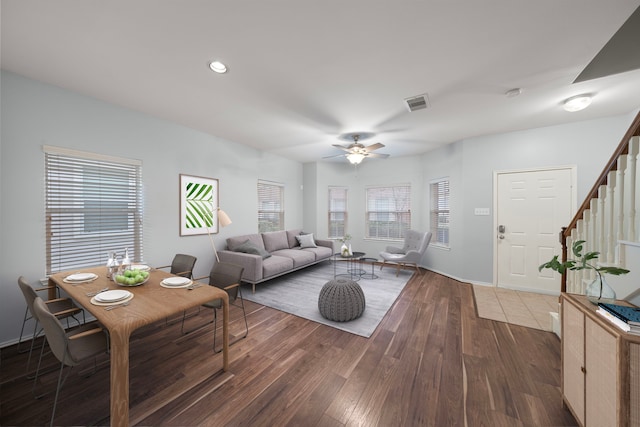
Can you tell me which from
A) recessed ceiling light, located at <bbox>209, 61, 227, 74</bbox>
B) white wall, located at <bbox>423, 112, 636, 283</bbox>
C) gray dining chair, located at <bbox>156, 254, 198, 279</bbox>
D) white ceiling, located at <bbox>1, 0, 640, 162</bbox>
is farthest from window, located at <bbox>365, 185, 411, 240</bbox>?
recessed ceiling light, located at <bbox>209, 61, 227, 74</bbox>

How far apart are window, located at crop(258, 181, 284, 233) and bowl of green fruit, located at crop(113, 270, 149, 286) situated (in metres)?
3.14

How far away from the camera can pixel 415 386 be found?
181 cm

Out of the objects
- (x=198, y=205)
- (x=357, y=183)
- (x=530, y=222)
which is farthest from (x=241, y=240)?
(x=530, y=222)

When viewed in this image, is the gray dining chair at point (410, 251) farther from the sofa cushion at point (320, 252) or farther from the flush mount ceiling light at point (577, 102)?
the flush mount ceiling light at point (577, 102)

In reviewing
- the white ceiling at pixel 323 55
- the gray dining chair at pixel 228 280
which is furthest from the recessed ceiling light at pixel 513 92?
the gray dining chair at pixel 228 280

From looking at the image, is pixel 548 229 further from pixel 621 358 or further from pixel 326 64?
pixel 326 64

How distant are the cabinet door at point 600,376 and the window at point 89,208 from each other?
4.47 meters

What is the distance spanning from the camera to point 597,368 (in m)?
1.25

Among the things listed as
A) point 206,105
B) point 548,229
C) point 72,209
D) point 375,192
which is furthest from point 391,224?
point 72,209

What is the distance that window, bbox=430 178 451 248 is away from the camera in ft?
16.4

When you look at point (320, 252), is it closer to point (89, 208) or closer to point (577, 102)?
point (89, 208)

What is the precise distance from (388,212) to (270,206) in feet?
10.2

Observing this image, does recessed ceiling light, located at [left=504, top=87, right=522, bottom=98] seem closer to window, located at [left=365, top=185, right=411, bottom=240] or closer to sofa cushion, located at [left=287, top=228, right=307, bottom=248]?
window, located at [left=365, top=185, right=411, bottom=240]

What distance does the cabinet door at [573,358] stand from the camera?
140cm
